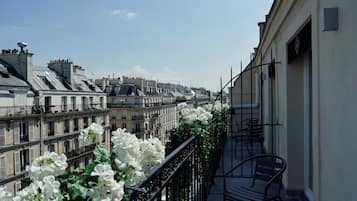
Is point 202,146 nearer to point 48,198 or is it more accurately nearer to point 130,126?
point 48,198

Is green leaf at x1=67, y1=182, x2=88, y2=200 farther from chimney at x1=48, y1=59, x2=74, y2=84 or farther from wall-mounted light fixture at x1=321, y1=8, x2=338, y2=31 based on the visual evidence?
chimney at x1=48, y1=59, x2=74, y2=84

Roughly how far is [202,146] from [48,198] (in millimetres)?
3418

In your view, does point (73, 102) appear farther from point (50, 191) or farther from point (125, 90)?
point (50, 191)

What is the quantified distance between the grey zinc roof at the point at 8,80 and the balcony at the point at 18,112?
1451mm

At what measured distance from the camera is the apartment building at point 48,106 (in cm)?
1914

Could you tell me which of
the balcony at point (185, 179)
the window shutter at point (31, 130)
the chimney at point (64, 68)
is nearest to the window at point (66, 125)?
the window shutter at point (31, 130)

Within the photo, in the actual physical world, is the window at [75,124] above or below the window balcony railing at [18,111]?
below

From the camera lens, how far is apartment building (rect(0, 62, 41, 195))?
56.6 feet

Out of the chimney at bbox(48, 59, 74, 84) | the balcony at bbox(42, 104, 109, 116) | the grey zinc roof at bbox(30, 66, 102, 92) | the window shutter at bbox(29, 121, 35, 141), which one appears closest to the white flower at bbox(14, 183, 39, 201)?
the window shutter at bbox(29, 121, 35, 141)

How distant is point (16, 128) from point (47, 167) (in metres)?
19.4

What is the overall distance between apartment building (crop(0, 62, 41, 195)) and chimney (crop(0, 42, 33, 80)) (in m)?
0.54

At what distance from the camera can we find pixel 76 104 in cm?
2550

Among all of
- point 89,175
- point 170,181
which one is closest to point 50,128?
point 170,181

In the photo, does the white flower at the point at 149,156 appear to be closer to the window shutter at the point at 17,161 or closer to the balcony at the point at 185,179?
the balcony at the point at 185,179
